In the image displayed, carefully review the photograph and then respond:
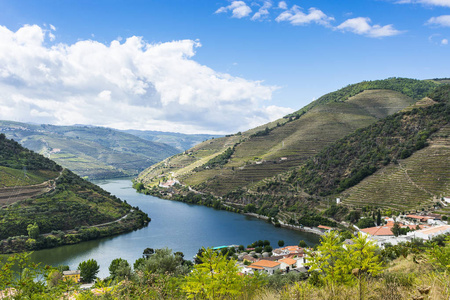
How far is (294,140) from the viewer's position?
85.5 m

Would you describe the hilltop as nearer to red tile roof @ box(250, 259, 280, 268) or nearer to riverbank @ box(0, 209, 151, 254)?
red tile roof @ box(250, 259, 280, 268)

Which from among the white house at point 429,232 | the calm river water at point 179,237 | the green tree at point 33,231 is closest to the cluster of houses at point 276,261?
the calm river water at point 179,237

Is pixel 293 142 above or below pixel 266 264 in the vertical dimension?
above

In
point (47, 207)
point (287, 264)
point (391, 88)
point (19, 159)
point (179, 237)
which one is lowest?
point (179, 237)

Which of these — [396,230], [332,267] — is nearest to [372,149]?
[396,230]

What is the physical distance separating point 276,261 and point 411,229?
56.3 feet

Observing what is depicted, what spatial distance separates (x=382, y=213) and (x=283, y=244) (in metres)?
15.7

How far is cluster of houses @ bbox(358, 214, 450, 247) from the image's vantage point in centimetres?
3044

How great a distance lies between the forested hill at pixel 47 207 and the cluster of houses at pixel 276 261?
24.4 m

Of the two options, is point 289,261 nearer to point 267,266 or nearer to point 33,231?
point 267,266

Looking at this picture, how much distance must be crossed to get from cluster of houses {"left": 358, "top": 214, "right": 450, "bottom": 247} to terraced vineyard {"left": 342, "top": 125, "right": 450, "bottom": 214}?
2.87 metres

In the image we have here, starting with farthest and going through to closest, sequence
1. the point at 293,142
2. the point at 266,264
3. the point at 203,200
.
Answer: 1. the point at 293,142
2. the point at 203,200
3. the point at 266,264

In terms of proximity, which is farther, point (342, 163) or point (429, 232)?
point (342, 163)

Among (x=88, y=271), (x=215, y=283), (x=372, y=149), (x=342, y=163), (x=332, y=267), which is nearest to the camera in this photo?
(x=215, y=283)
